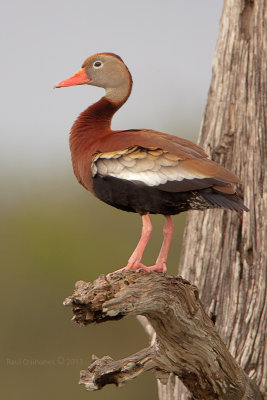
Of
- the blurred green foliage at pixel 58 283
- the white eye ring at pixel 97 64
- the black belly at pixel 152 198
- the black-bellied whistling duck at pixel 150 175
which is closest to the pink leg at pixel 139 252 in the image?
the black-bellied whistling duck at pixel 150 175

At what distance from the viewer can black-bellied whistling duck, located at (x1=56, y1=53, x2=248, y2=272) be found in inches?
218

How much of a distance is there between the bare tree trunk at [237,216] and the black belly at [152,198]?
1.46m

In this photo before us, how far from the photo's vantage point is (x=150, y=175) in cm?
562

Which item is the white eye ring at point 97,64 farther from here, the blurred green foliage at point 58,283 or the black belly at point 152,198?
the blurred green foliage at point 58,283

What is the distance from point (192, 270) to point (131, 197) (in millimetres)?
1880

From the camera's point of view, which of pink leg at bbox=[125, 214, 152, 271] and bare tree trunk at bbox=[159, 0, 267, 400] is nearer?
pink leg at bbox=[125, 214, 152, 271]

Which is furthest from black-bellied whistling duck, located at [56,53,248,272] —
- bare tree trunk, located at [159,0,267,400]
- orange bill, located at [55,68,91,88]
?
bare tree trunk, located at [159,0,267,400]

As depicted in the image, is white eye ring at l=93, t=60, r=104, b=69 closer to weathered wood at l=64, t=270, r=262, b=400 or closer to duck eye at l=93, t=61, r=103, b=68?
duck eye at l=93, t=61, r=103, b=68

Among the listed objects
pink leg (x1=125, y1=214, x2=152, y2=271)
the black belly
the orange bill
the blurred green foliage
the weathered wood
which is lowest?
the weathered wood

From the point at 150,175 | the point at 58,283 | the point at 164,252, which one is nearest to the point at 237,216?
the point at 164,252

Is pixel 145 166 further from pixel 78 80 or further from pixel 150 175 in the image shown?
pixel 78 80

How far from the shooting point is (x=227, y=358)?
19.3 ft

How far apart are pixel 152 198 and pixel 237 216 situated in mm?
1726

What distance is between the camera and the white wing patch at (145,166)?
5.58 meters
